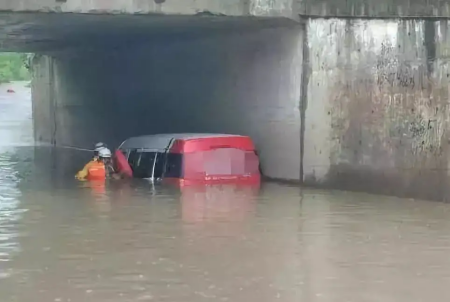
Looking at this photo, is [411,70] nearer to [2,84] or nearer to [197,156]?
[197,156]

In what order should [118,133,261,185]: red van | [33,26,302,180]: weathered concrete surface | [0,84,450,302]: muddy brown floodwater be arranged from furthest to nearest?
[33,26,302,180]: weathered concrete surface
[118,133,261,185]: red van
[0,84,450,302]: muddy brown floodwater

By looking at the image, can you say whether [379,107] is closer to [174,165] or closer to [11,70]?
[174,165]

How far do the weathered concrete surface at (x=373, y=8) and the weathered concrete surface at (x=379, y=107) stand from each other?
0.16 metres

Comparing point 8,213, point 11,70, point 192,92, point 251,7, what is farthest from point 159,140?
point 11,70

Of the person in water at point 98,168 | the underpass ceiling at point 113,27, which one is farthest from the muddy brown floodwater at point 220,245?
the underpass ceiling at point 113,27

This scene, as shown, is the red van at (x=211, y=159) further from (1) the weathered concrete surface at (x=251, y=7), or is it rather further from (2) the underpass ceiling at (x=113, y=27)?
(1) the weathered concrete surface at (x=251, y=7)

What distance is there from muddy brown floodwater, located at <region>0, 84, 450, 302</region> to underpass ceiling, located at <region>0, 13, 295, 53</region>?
295 centimetres

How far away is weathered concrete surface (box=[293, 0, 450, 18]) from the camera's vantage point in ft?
46.3

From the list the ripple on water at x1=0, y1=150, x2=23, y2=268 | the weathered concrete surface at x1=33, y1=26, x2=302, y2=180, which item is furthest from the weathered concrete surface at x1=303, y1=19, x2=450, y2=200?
the ripple on water at x1=0, y1=150, x2=23, y2=268

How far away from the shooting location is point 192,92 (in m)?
20.1

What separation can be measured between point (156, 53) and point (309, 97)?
7.03 meters

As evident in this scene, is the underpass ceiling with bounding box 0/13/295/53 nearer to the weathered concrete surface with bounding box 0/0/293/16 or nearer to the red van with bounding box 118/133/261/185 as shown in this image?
the weathered concrete surface with bounding box 0/0/293/16

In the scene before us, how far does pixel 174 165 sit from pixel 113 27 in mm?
3045

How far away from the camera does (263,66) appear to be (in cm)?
1677
